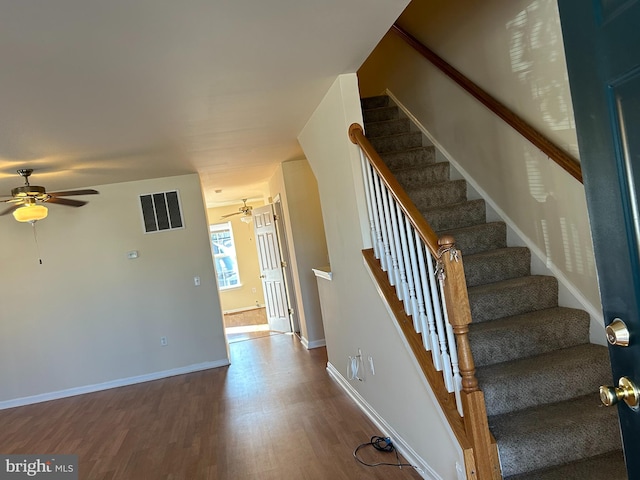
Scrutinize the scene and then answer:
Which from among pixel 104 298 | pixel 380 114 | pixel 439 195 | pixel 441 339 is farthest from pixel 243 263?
pixel 441 339

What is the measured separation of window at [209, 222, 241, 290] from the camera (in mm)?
10984

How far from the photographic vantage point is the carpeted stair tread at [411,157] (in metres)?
3.89

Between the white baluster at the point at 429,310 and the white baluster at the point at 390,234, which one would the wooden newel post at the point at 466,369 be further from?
the white baluster at the point at 390,234

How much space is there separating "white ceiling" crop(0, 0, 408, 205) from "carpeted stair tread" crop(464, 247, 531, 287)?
1434 mm

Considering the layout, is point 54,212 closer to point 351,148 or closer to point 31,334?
point 31,334

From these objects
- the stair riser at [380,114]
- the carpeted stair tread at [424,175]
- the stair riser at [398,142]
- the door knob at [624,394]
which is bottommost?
the door knob at [624,394]

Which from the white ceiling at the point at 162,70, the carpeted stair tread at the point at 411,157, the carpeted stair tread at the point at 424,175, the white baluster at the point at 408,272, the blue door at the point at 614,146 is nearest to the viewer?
the blue door at the point at 614,146

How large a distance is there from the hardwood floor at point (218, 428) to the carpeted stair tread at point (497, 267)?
121 centimetres

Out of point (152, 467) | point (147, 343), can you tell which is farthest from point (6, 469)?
point (147, 343)

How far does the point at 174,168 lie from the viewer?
523 cm

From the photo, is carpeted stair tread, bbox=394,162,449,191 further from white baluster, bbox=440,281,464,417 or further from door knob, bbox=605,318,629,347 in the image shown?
door knob, bbox=605,318,629,347

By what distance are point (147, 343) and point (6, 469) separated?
2163mm

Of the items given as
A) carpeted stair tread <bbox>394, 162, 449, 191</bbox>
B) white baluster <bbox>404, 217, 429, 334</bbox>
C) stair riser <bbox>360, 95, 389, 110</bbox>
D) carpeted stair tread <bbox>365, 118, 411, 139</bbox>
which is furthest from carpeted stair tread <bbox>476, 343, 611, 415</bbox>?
stair riser <bbox>360, 95, 389, 110</bbox>

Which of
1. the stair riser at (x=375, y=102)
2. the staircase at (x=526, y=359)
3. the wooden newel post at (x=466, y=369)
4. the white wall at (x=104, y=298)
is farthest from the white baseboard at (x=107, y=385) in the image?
the wooden newel post at (x=466, y=369)
